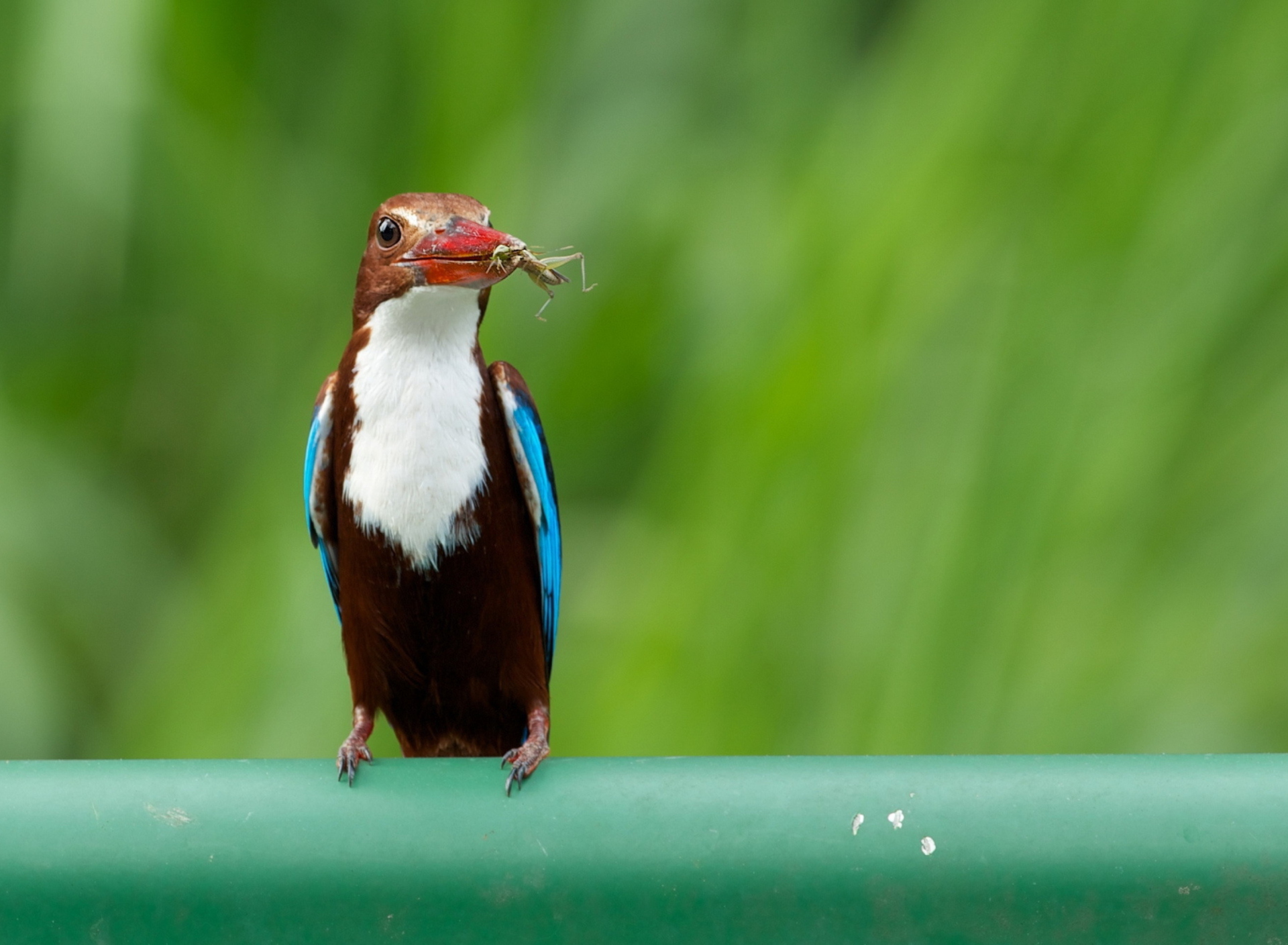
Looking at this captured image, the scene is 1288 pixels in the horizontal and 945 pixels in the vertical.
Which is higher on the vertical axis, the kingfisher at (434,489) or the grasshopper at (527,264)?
the grasshopper at (527,264)

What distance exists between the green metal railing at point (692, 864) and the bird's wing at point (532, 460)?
3.06ft

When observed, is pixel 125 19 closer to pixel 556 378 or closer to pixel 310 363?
pixel 310 363

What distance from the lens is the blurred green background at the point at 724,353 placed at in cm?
260

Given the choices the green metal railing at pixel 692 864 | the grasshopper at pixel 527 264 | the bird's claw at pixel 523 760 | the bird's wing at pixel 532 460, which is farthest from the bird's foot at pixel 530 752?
the grasshopper at pixel 527 264

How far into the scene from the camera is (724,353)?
3.01 meters

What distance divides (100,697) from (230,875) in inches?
74.3

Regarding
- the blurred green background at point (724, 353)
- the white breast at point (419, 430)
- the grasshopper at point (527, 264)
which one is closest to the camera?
the grasshopper at point (527, 264)

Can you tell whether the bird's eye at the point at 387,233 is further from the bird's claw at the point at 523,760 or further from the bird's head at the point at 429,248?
the bird's claw at the point at 523,760

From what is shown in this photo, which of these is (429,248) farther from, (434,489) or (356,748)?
(356,748)

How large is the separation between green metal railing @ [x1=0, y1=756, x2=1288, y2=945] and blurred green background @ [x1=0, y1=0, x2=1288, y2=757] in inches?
38.3

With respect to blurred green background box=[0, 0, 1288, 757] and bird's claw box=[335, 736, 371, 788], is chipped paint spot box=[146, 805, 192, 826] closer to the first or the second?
bird's claw box=[335, 736, 371, 788]

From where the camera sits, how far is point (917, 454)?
2.71 meters

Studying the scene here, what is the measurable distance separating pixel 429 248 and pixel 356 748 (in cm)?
72

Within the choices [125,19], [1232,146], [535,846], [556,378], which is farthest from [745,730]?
[125,19]
